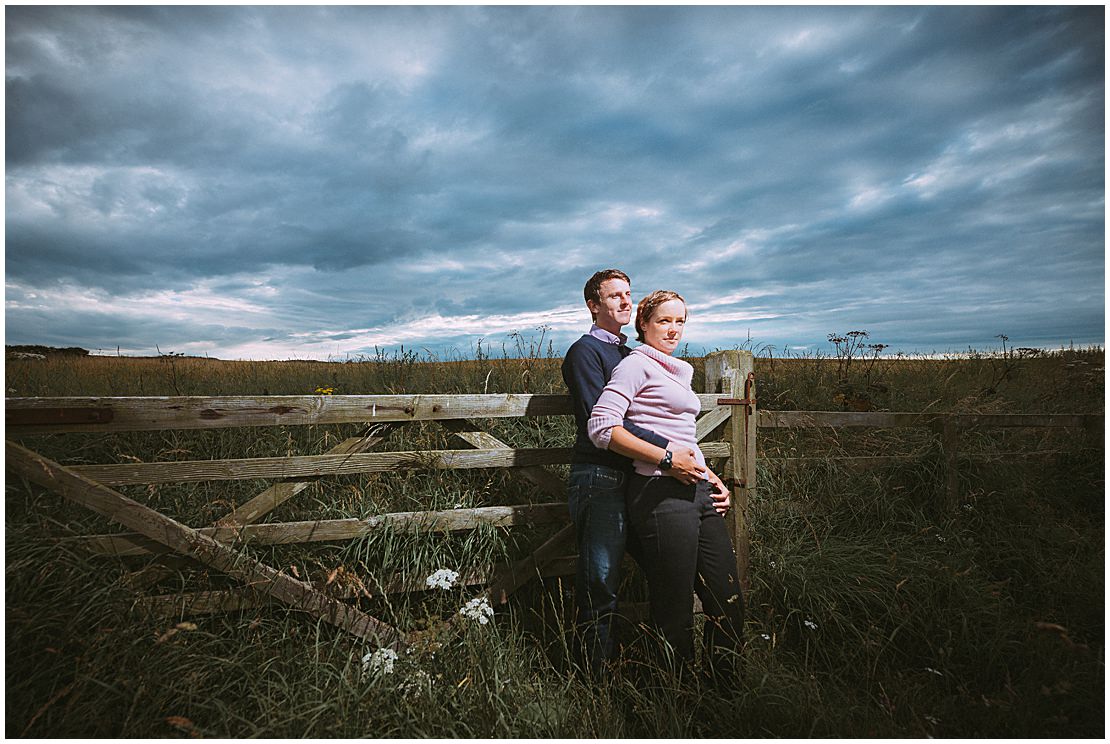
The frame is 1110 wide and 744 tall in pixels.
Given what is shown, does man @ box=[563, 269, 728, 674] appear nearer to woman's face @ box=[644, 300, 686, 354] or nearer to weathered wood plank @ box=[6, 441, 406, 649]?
woman's face @ box=[644, 300, 686, 354]

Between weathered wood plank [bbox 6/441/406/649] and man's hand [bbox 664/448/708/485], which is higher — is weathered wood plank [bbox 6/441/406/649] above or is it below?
below

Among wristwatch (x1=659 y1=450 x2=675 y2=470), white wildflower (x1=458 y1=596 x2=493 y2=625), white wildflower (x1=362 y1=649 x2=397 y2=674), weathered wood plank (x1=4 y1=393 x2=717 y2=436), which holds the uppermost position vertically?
weathered wood plank (x1=4 y1=393 x2=717 y2=436)

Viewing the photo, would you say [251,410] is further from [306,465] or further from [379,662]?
[379,662]

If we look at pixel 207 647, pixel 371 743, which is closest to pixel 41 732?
pixel 207 647

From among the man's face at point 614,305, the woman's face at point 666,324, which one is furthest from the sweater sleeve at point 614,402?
the man's face at point 614,305

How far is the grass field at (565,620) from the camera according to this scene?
8.74 ft

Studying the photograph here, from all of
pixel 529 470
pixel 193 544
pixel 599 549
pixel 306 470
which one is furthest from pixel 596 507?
pixel 193 544

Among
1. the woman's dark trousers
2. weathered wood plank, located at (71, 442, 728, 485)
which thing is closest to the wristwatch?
the woman's dark trousers

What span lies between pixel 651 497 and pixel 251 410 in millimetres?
2403

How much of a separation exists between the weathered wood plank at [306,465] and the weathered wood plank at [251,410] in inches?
9.3

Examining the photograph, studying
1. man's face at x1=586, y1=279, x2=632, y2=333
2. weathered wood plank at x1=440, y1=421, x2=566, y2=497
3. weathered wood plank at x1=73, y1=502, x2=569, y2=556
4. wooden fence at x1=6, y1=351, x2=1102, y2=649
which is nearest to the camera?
wooden fence at x1=6, y1=351, x2=1102, y2=649

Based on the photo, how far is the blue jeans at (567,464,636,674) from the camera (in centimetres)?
308

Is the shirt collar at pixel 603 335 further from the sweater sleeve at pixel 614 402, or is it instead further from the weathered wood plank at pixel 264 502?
the weathered wood plank at pixel 264 502

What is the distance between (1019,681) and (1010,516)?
8.78ft
